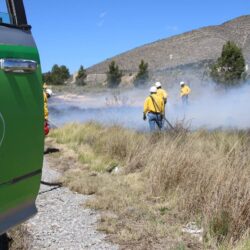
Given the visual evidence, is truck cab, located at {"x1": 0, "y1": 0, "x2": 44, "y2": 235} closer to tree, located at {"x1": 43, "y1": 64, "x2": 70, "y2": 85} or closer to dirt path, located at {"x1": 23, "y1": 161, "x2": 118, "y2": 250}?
dirt path, located at {"x1": 23, "y1": 161, "x2": 118, "y2": 250}

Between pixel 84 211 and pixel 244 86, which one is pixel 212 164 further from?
pixel 244 86

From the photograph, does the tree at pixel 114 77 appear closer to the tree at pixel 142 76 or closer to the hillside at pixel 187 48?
the tree at pixel 142 76

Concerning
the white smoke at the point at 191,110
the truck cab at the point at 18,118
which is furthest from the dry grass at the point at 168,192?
the white smoke at the point at 191,110

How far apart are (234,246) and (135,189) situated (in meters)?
3.15

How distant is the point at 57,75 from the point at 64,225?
87.8 meters

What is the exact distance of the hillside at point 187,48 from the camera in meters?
93.5

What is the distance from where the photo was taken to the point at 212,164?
737 centimetres

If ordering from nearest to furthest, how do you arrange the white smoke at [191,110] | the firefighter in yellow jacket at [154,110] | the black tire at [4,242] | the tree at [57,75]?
the black tire at [4,242] → the firefighter in yellow jacket at [154,110] → the white smoke at [191,110] → the tree at [57,75]

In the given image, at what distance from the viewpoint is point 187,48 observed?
102m

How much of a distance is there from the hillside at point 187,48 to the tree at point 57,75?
8020mm

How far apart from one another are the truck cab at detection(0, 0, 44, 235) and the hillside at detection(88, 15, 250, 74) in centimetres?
8314

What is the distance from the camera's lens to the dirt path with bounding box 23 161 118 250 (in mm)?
5555

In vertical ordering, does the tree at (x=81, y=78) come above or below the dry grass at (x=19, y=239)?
below

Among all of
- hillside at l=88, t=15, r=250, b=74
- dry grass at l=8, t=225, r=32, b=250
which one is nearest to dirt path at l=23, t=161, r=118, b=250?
dry grass at l=8, t=225, r=32, b=250
